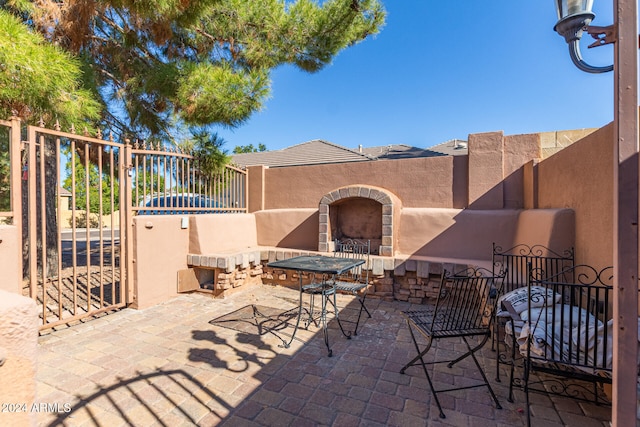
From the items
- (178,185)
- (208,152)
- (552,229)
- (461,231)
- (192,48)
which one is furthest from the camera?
(192,48)

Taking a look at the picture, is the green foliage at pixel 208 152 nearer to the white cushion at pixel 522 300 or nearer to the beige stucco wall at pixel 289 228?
the beige stucco wall at pixel 289 228

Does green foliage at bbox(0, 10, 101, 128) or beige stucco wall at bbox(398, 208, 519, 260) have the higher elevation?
green foliage at bbox(0, 10, 101, 128)

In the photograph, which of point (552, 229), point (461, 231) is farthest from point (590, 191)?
point (461, 231)

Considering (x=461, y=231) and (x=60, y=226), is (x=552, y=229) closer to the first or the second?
(x=461, y=231)

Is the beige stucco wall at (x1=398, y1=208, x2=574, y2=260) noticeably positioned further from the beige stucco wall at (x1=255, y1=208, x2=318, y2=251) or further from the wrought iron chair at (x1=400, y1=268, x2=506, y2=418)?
the wrought iron chair at (x1=400, y1=268, x2=506, y2=418)

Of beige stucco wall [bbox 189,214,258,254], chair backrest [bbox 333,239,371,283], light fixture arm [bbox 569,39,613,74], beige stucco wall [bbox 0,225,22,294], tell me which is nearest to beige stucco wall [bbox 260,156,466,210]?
beige stucco wall [bbox 189,214,258,254]

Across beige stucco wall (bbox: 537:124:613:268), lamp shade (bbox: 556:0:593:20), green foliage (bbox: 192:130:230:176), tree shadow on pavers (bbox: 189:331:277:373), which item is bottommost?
tree shadow on pavers (bbox: 189:331:277:373)

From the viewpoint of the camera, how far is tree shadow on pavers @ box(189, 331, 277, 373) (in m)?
2.98

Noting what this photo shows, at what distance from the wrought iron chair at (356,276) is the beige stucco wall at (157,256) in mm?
2819

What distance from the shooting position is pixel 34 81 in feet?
11.6

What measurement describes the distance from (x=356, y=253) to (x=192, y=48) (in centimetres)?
585

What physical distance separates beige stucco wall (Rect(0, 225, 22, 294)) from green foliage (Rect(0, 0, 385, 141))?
325 centimetres

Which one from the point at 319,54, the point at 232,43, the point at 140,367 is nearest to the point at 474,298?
the point at 140,367

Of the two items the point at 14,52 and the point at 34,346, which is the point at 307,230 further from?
the point at 34,346
